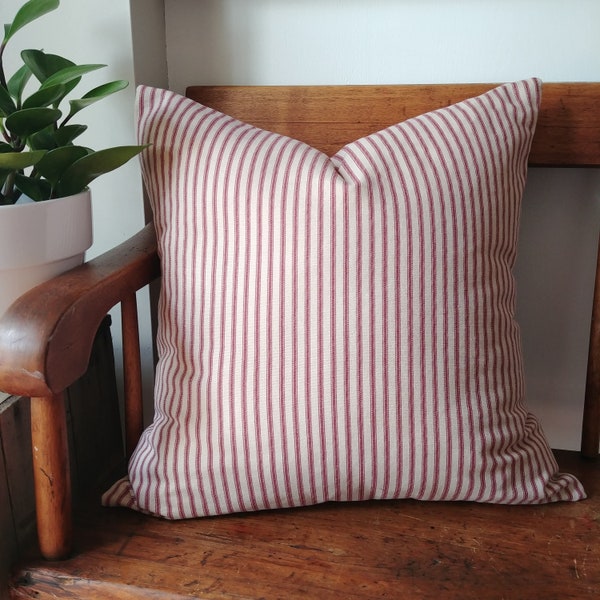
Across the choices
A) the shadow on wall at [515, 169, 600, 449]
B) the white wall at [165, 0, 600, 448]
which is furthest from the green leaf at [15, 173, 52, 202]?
the shadow on wall at [515, 169, 600, 449]

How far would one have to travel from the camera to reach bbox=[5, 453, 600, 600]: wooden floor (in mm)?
705

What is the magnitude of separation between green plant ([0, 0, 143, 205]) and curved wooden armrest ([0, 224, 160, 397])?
0.32 feet

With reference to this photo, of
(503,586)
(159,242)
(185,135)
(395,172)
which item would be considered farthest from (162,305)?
(503,586)

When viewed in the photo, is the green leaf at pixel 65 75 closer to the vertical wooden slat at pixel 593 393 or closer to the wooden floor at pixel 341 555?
the wooden floor at pixel 341 555

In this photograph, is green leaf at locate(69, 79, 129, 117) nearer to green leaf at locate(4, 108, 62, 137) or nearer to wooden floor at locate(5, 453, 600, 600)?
green leaf at locate(4, 108, 62, 137)

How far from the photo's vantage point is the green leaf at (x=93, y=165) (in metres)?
0.78

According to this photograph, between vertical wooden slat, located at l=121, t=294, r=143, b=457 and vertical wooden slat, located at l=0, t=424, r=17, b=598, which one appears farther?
vertical wooden slat, located at l=121, t=294, r=143, b=457

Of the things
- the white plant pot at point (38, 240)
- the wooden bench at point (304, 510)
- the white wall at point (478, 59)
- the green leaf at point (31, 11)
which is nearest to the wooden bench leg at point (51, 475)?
the wooden bench at point (304, 510)

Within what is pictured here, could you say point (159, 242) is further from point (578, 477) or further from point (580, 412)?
point (580, 412)

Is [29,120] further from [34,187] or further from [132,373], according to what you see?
[132,373]

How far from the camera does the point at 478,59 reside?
0.98 metres

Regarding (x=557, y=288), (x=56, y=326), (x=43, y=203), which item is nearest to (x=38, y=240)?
(x=43, y=203)

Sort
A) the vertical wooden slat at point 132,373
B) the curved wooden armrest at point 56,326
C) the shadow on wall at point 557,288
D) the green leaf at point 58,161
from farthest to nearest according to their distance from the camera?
the shadow on wall at point 557,288, the vertical wooden slat at point 132,373, the green leaf at point 58,161, the curved wooden armrest at point 56,326

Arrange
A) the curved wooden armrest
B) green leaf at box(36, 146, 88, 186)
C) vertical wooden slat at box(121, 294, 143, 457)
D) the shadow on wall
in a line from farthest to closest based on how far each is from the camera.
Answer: the shadow on wall
vertical wooden slat at box(121, 294, 143, 457)
green leaf at box(36, 146, 88, 186)
the curved wooden armrest
